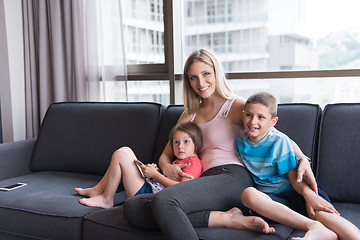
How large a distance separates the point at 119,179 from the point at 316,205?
3.13 ft

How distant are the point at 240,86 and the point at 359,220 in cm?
146

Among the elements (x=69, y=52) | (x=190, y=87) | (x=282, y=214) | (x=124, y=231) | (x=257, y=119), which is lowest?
(x=124, y=231)

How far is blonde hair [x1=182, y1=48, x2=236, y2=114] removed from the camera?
2.01 m

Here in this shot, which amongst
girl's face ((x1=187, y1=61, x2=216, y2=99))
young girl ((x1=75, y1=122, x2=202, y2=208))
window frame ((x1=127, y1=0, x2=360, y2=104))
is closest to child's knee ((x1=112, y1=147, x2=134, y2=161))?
young girl ((x1=75, y1=122, x2=202, y2=208))

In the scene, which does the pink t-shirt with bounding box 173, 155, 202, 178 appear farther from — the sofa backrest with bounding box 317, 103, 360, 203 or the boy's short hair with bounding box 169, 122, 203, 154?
the sofa backrest with bounding box 317, 103, 360, 203

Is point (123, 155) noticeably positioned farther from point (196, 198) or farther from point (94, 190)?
point (196, 198)

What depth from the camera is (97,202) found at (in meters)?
1.97

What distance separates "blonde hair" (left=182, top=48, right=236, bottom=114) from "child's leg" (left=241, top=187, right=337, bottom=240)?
627 millimetres

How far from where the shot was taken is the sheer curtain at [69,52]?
120 inches

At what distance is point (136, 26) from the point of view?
3.13 meters

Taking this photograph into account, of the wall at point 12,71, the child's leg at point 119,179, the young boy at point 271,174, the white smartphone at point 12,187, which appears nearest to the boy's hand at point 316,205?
the young boy at point 271,174

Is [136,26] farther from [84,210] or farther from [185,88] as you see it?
[84,210]

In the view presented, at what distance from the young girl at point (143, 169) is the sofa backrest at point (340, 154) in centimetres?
62

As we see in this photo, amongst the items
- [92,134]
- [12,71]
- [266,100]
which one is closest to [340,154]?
[266,100]
